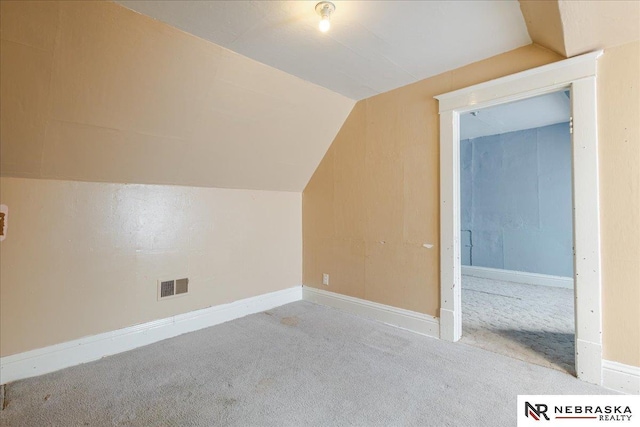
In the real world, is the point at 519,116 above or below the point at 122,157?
above

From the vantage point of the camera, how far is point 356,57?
223 centimetres

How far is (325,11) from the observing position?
165 cm

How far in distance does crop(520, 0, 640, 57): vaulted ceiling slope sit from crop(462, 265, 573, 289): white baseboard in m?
3.63

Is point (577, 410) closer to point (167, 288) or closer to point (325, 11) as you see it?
point (325, 11)

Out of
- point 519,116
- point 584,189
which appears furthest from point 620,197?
point 519,116

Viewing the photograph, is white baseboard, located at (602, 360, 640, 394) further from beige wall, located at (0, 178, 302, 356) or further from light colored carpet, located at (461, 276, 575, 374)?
beige wall, located at (0, 178, 302, 356)

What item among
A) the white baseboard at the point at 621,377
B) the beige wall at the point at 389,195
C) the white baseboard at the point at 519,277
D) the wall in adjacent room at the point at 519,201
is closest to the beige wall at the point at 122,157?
the beige wall at the point at 389,195

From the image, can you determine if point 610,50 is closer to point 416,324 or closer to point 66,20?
point 416,324

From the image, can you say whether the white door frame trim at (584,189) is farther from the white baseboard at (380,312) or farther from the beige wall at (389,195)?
the white baseboard at (380,312)

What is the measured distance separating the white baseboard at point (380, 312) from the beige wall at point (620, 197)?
3.65ft

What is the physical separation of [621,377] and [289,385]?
6.40 ft

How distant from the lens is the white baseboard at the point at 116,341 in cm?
193

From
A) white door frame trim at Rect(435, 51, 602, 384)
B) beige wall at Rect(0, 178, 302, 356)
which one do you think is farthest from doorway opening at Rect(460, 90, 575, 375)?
beige wall at Rect(0, 178, 302, 356)

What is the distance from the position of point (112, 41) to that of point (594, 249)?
3112 millimetres
